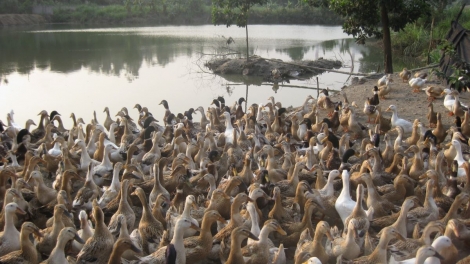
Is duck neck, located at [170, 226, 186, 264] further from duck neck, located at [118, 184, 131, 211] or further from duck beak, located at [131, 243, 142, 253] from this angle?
duck neck, located at [118, 184, 131, 211]

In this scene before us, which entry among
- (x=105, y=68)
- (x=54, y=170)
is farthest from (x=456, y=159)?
(x=105, y=68)

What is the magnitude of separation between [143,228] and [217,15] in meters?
17.4

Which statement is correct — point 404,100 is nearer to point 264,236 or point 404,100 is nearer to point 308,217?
point 308,217

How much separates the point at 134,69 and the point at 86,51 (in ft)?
24.8

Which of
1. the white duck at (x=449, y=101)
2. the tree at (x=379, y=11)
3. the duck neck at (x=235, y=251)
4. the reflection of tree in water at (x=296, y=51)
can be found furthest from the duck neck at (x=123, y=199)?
the reflection of tree in water at (x=296, y=51)

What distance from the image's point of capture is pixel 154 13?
56250 millimetres

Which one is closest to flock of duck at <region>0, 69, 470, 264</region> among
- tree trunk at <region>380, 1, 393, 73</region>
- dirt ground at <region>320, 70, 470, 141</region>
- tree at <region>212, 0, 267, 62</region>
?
dirt ground at <region>320, 70, 470, 141</region>

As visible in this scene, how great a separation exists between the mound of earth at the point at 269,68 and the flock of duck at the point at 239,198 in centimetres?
1116

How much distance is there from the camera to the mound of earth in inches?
866

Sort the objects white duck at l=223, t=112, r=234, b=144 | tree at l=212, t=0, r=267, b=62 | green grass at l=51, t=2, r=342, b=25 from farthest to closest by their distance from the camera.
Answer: green grass at l=51, t=2, r=342, b=25, tree at l=212, t=0, r=267, b=62, white duck at l=223, t=112, r=234, b=144

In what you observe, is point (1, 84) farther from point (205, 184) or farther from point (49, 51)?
point (205, 184)

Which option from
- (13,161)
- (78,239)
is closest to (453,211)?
(78,239)

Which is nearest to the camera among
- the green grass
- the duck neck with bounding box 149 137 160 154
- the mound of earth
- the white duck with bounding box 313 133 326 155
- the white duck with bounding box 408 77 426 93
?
the duck neck with bounding box 149 137 160 154

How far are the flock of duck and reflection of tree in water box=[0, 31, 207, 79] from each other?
14492mm
